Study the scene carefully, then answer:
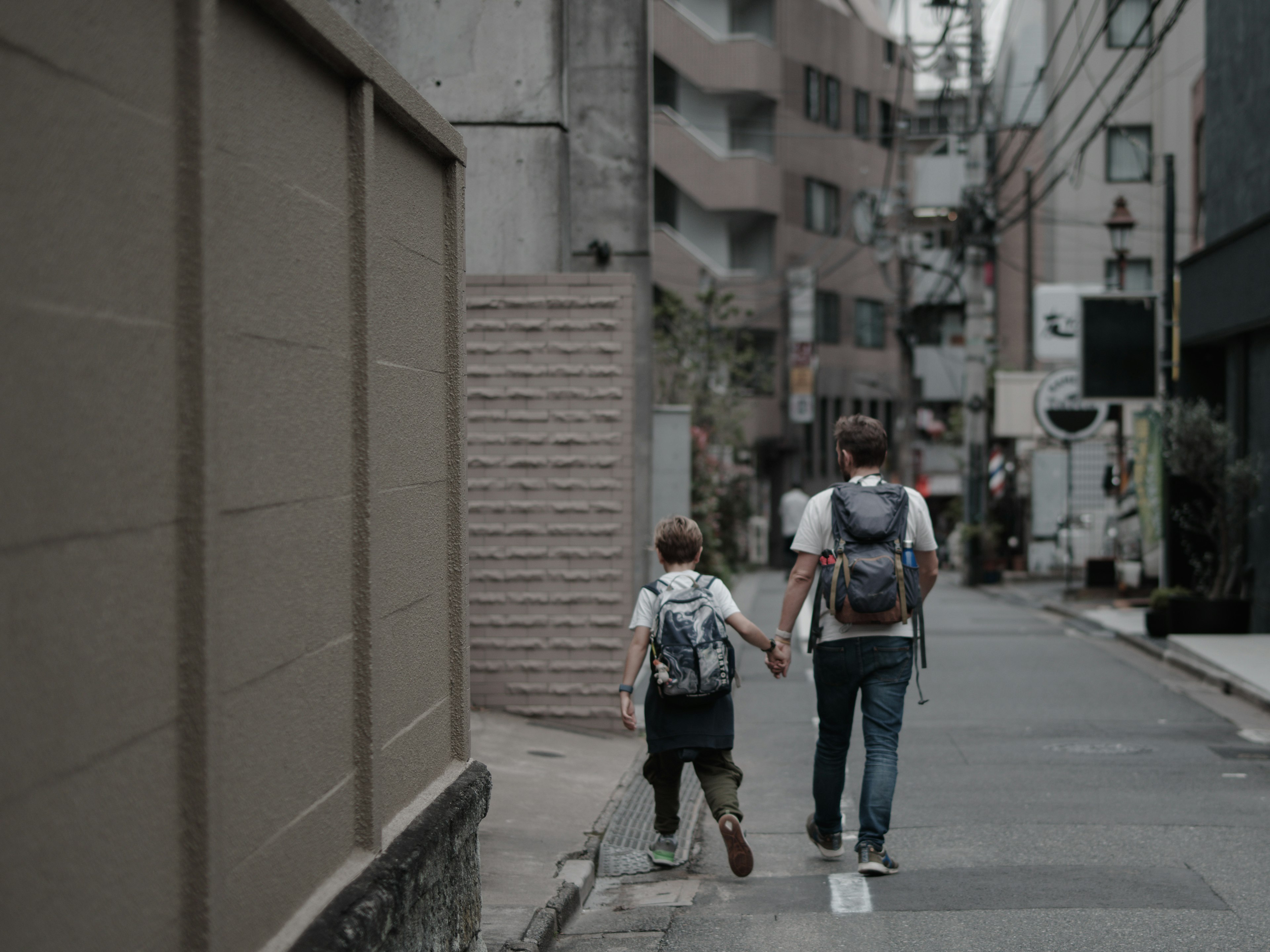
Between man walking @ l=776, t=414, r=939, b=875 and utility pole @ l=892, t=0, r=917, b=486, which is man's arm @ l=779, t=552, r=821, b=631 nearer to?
man walking @ l=776, t=414, r=939, b=875

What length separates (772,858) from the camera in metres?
6.74

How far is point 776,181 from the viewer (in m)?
40.7

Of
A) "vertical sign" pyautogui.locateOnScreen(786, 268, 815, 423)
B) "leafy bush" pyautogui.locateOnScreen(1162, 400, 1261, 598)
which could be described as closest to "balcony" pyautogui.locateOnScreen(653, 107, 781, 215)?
"vertical sign" pyautogui.locateOnScreen(786, 268, 815, 423)

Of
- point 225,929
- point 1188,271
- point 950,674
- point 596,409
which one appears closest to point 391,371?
point 225,929

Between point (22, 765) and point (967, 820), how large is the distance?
5927mm

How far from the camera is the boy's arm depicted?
20.0ft

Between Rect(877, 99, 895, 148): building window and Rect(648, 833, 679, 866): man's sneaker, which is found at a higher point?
Rect(877, 99, 895, 148): building window

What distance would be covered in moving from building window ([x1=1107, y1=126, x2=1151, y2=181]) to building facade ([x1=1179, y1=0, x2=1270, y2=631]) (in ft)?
74.7

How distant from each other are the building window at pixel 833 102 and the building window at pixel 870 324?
220 inches

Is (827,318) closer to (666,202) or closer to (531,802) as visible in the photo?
A: (666,202)

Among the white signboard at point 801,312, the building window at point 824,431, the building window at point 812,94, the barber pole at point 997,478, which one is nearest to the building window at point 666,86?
the building window at point 812,94

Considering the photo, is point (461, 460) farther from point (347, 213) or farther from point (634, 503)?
point (634, 503)

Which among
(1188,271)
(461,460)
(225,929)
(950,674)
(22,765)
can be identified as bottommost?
(950,674)

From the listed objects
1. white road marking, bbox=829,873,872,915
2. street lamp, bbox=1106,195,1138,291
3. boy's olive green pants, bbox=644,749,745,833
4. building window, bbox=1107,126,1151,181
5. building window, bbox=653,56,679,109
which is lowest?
white road marking, bbox=829,873,872,915
